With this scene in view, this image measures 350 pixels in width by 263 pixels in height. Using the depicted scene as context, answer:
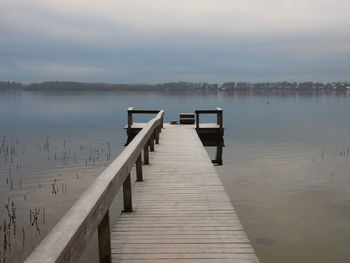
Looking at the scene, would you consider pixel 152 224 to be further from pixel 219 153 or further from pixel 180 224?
pixel 219 153

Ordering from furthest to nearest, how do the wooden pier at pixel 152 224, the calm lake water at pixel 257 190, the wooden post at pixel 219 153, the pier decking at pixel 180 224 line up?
the wooden post at pixel 219 153
the calm lake water at pixel 257 190
the pier decking at pixel 180 224
the wooden pier at pixel 152 224

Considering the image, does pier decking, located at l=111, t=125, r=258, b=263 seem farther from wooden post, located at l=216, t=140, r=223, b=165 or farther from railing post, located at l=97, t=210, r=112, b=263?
wooden post, located at l=216, t=140, r=223, b=165

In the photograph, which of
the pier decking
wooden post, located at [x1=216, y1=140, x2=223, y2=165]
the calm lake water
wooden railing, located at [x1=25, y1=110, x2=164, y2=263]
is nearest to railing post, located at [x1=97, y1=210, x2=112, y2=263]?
wooden railing, located at [x1=25, y1=110, x2=164, y2=263]

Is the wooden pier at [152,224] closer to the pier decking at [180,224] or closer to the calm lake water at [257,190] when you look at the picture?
the pier decking at [180,224]

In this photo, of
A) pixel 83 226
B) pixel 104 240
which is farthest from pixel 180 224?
pixel 83 226

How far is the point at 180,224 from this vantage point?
17.6 ft

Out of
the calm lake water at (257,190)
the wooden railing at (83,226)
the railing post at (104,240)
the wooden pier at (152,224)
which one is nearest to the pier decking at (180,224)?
the wooden pier at (152,224)

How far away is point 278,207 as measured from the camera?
10.5 m

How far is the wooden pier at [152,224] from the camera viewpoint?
9.20ft

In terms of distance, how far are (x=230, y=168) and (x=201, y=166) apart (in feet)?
22.6

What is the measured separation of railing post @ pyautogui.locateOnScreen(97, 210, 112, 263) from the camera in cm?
395

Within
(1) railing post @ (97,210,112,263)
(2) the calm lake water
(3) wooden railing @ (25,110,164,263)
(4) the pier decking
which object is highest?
(3) wooden railing @ (25,110,164,263)

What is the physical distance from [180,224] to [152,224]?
0.42 metres

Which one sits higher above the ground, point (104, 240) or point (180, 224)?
point (104, 240)
